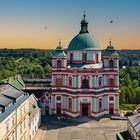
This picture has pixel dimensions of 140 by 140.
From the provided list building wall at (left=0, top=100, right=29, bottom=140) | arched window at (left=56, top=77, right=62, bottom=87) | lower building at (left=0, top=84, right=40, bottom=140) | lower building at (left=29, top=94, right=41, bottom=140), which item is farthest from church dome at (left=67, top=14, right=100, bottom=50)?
building wall at (left=0, top=100, right=29, bottom=140)

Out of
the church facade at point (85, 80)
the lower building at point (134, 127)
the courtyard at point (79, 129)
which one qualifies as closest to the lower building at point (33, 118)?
the courtyard at point (79, 129)

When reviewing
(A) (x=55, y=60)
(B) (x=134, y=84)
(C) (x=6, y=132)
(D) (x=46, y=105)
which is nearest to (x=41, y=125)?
(D) (x=46, y=105)

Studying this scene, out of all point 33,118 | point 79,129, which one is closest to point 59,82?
point 79,129

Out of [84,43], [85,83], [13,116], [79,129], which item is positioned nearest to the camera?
[13,116]

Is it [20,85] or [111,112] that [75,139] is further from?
[20,85]

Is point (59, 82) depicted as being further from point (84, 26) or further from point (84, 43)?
point (84, 26)

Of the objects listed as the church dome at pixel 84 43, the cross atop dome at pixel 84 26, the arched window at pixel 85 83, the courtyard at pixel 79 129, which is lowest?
the courtyard at pixel 79 129

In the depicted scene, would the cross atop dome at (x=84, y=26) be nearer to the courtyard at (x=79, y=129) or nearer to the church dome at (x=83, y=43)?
the church dome at (x=83, y=43)
